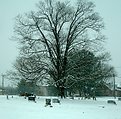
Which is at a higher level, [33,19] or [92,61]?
[33,19]

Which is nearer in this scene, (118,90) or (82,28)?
(82,28)

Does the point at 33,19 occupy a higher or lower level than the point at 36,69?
higher

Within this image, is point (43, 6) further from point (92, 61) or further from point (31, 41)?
point (92, 61)

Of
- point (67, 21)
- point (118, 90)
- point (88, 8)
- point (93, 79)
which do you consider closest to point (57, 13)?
point (67, 21)

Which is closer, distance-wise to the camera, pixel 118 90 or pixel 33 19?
pixel 33 19

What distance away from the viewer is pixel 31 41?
40.5 m

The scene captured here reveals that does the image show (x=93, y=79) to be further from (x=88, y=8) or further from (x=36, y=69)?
(x=88, y=8)

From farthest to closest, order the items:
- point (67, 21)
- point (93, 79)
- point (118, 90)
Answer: point (118, 90) < point (67, 21) < point (93, 79)

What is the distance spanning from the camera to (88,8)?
42688 mm

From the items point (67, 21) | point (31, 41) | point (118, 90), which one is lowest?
point (118, 90)

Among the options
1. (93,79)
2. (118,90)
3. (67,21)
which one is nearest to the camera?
(93,79)

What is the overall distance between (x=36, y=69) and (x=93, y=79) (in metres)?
7.50

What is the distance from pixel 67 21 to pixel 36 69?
804cm

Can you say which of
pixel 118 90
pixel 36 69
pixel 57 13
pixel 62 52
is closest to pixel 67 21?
pixel 57 13
